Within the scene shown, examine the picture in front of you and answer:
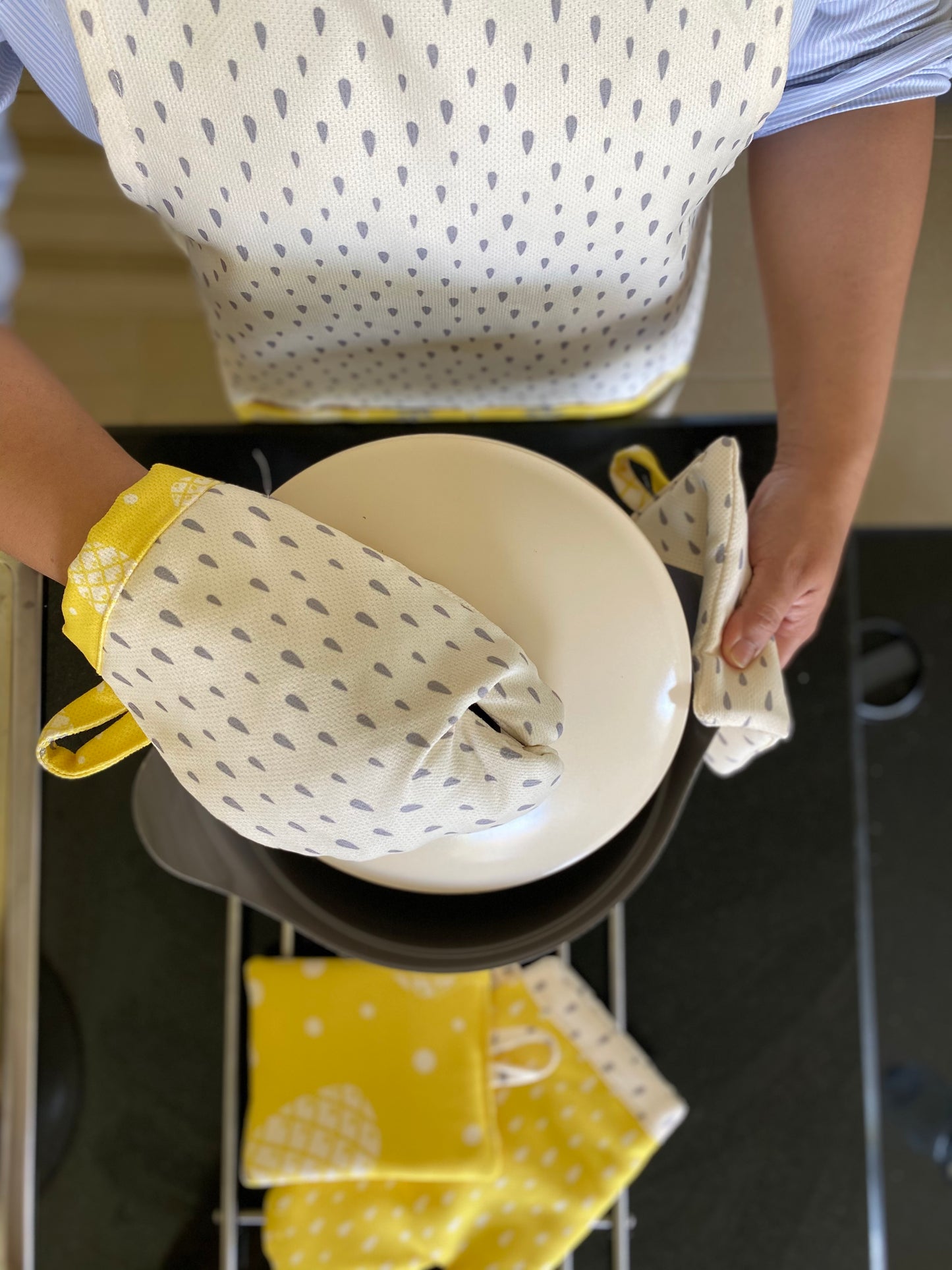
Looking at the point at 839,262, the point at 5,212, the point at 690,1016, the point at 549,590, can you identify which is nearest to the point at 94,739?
the point at 549,590

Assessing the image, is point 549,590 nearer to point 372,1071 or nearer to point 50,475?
point 50,475

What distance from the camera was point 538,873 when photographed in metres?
0.31

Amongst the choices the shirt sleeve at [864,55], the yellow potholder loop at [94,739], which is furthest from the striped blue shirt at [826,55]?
the yellow potholder loop at [94,739]

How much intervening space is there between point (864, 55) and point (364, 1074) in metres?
0.60

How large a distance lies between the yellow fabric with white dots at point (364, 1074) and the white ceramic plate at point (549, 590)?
302 mm

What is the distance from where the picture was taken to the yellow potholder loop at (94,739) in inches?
11.0

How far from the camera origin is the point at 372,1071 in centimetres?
55

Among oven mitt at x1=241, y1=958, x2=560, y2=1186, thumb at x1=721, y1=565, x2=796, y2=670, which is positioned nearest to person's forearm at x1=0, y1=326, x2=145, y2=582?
thumb at x1=721, y1=565, x2=796, y2=670

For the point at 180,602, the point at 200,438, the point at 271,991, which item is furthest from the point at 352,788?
the point at 271,991

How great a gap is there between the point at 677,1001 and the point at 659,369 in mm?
433

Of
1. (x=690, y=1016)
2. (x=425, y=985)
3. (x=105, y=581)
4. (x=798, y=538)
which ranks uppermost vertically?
(x=105, y=581)

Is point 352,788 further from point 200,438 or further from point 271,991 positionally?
point 271,991

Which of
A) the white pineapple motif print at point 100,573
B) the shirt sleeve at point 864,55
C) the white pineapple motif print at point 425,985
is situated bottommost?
the white pineapple motif print at point 425,985

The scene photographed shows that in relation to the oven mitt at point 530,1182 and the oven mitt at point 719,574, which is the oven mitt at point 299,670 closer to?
the oven mitt at point 719,574
